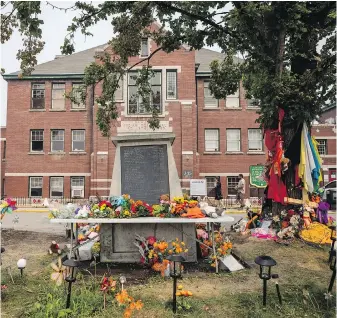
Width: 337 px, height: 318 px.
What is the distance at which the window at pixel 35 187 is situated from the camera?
26969 mm

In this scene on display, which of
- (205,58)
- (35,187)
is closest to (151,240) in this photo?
(35,187)

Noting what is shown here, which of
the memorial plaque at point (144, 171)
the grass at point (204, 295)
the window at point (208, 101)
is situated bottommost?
the grass at point (204, 295)

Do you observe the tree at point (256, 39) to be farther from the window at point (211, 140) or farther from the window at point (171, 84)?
the window at point (211, 140)

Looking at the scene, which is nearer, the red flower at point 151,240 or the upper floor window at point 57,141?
the red flower at point 151,240

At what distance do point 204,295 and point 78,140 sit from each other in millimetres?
24305

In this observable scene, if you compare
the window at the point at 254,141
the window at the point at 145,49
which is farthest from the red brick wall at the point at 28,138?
the window at the point at 254,141

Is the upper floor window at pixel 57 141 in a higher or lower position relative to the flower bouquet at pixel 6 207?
higher

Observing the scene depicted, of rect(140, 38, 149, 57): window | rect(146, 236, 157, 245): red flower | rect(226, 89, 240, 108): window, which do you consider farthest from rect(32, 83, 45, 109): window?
rect(146, 236, 157, 245): red flower

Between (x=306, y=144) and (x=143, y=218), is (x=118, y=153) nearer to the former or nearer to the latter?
(x=143, y=218)

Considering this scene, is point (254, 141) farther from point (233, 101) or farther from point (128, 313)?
point (128, 313)

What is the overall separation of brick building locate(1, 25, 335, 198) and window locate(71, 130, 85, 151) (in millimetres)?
82

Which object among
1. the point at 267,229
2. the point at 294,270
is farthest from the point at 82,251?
the point at 267,229

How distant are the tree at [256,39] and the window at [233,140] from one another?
16.4 meters

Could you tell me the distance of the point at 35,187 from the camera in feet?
88.6
